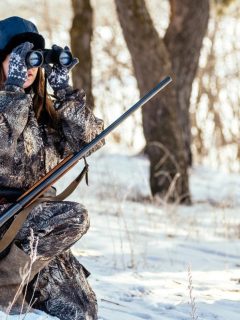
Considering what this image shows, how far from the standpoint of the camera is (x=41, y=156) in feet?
13.8

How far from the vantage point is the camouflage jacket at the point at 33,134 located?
157 inches

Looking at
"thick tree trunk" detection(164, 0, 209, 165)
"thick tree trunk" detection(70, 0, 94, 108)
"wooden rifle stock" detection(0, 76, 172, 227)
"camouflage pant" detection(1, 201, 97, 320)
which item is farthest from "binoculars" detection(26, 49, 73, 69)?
"thick tree trunk" detection(70, 0, 94, 108)

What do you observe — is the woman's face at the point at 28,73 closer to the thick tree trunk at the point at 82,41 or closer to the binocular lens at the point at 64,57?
the binocular lens at the point at 64,57

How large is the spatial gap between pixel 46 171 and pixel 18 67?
512mm

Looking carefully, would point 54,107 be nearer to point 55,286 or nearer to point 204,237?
point 55,286

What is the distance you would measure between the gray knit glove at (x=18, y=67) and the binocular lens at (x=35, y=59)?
24 mm

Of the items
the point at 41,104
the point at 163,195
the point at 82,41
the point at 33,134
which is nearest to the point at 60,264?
the point at 33,134

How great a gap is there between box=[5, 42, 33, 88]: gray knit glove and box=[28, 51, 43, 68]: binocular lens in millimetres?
24

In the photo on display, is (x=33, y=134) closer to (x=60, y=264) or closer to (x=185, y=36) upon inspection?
(x=60, y=264)

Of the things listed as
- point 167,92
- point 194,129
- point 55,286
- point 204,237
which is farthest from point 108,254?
point 194,129

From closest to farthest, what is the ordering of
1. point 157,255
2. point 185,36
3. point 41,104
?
point 41,104
point 157,255
point 185,36

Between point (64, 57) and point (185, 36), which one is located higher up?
point (185, 36)

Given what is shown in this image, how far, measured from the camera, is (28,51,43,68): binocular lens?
400 centimetres

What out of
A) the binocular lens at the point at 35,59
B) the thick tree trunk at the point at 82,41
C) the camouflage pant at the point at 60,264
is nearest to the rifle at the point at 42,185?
the camouflage pant at the point at 60,264
